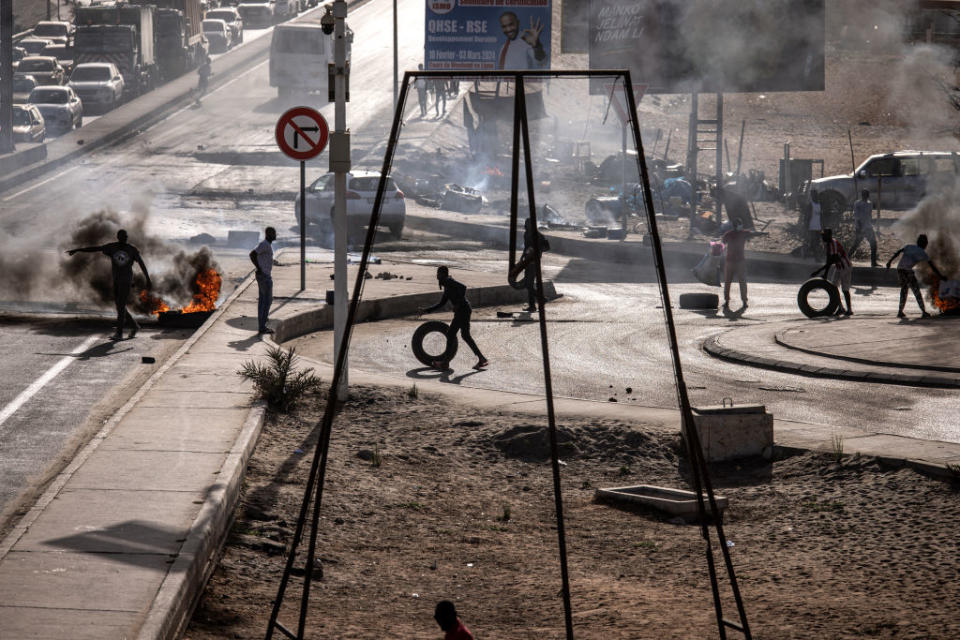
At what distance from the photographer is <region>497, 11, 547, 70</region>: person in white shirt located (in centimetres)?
3353

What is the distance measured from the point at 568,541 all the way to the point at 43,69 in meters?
50.7

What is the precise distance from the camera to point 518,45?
33969mm

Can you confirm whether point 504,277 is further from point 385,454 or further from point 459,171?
point 459,171

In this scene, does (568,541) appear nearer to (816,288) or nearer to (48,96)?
(816,288)

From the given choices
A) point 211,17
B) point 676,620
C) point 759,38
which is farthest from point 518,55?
point 211,17

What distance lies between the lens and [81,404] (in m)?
12.7

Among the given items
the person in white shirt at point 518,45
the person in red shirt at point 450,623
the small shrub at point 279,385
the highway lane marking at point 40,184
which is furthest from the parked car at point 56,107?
the person in red shirt at point 450,623

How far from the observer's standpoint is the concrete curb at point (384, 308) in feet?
58.5

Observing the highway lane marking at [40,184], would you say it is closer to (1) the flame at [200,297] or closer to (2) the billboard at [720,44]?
(1) the flame at [200,297]

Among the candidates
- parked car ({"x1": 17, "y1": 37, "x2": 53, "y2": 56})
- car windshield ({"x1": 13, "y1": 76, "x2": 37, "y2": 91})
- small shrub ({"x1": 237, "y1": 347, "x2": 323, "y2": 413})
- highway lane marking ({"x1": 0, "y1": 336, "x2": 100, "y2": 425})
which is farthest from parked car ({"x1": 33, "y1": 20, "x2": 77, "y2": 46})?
small shrub ({"x1": 237, "y1": 347, "x2": 323, "y2": 413})

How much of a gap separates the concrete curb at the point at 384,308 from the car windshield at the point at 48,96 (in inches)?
1136

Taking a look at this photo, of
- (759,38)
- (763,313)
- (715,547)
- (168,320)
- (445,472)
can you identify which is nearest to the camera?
(715,547)

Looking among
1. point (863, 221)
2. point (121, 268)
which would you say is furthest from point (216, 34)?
point (121, 268)

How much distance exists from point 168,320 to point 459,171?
2531 cm
